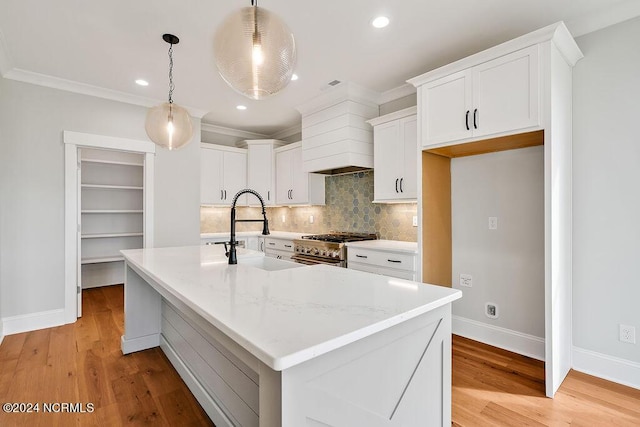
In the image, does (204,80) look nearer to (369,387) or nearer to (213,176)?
(213,176)

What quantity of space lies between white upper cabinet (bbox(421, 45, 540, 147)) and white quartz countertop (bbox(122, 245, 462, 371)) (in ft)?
5.04

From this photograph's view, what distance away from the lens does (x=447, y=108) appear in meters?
2.66

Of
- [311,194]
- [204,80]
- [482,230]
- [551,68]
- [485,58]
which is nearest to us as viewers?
[551,68]

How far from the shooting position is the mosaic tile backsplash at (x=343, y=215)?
3.81 meters

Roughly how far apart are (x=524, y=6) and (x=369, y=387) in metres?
2.62

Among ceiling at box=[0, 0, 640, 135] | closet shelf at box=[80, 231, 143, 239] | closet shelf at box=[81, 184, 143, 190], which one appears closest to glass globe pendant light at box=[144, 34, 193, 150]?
ceiling at box=[0, 0, 640, 135]

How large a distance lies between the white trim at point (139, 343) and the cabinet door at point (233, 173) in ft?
8.42

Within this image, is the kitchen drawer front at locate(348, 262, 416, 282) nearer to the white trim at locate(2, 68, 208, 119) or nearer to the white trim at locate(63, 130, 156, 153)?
the white trim at locate(63, 130, 156, 153)

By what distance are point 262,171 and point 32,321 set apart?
3324 mm

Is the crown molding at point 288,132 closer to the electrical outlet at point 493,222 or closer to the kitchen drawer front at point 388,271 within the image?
the kitchen drawer front at point 388,271

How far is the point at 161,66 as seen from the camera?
3.13 metres

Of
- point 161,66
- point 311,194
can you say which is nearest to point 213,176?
point 311,194

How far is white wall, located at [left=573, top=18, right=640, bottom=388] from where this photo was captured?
2.22 m

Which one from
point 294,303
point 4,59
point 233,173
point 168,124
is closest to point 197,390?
point 294,303
